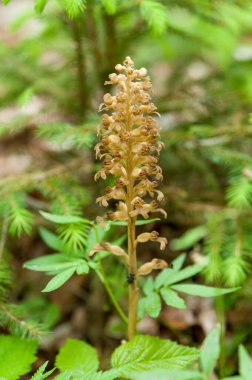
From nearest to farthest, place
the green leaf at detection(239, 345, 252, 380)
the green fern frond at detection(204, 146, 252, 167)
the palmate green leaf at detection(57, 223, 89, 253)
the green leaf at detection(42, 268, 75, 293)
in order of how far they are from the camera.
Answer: the green leaf at detection(239, 345, 252, 380)
the green leaf at detection(42, 268, 75, 293)
the palmate green leaf at detection(57, 223, 89, 253)
the green fern frond at detection(204, 146, 252, 167)

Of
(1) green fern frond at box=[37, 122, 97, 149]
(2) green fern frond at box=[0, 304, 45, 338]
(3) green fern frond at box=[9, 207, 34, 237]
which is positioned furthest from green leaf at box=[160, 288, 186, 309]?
(1) green fern frond at box=[37, 122, 97, 149]

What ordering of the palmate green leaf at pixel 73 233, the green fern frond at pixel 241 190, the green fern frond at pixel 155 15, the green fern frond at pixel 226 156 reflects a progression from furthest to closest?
the green fern frond at pixel 226 156, the green fern frond at pixel 241 190, the green fern frond at pixel 155 15, the palmate green leaf at pixel 73 233

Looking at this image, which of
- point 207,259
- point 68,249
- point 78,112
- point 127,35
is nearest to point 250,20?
point 127,35

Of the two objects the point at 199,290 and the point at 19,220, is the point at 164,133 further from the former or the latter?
the point at 199,290

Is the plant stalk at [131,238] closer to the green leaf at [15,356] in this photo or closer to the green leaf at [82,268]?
the green leaf at [82,268]

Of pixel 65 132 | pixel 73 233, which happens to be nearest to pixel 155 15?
pixel 65 132

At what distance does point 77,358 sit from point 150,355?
0.91ft

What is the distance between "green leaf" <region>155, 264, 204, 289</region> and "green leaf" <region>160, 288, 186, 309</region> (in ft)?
0.16

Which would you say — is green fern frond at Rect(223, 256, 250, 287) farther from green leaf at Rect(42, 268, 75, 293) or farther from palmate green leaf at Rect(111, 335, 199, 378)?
green leaf at Rect(42, 268, 75, 293)

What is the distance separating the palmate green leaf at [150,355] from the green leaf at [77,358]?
0.47 feet

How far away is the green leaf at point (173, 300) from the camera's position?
1535mm

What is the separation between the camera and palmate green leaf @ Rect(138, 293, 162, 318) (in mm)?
1654

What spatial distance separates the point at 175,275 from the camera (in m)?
1.70

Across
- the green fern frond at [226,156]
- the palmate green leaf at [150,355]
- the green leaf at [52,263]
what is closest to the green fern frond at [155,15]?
the green fern frond at [226,156]
